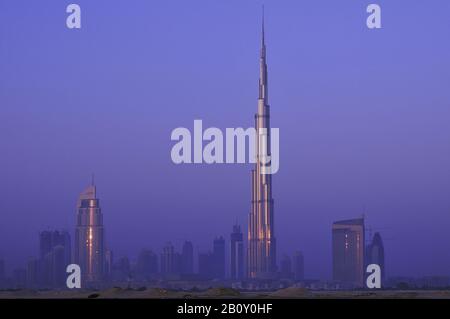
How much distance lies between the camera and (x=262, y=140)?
140m
